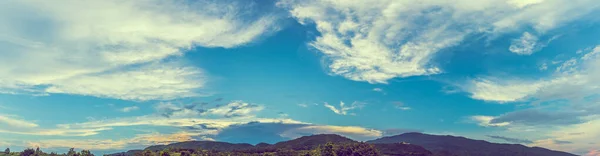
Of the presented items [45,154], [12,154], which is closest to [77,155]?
[45,154]

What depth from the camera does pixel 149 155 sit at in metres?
199

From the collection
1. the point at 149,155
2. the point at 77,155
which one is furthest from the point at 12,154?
the point at 149,155

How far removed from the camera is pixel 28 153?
193375mm

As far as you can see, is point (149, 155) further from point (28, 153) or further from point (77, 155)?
point (28, 153)

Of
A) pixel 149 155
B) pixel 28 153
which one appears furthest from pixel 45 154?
pixel 149 155

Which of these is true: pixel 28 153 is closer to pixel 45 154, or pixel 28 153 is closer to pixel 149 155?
pixel 45 154

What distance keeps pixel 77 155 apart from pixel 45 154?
15.6 meters

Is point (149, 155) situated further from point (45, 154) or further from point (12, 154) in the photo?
point (12, 154)

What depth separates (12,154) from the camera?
650 feet

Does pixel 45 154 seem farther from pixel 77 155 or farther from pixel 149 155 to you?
pixel 149 155

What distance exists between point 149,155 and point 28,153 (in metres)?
59.4

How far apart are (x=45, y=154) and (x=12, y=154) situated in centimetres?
1744

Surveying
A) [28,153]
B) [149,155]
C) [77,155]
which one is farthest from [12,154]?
[149,155]

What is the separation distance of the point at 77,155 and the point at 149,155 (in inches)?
1492
